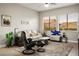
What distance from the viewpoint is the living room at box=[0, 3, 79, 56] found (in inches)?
85.9

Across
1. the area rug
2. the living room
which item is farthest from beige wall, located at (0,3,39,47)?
the area rug

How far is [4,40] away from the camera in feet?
7.16

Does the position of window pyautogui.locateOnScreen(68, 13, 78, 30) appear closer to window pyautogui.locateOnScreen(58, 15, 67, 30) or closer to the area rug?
window pyautogui.locateOnScreen(58, 15, 67, 30)

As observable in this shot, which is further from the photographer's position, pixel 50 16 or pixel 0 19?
pixel 50 16

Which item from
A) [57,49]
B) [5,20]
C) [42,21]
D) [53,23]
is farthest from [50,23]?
[5,20]

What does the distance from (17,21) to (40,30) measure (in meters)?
0.52

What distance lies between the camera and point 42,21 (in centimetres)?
239

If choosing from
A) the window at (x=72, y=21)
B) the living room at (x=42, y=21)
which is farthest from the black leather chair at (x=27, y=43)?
the window at (x=72, y=21)

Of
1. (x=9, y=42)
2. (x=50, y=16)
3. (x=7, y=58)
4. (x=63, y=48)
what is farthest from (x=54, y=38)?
(x=7, y=58)

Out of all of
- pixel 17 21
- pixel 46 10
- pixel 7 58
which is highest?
pixel 46 10

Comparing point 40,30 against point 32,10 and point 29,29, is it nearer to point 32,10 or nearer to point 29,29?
point 29,29

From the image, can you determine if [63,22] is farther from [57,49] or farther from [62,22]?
[57,49]

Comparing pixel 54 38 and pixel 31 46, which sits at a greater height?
pixel 54 38

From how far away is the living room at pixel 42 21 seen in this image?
218cm
